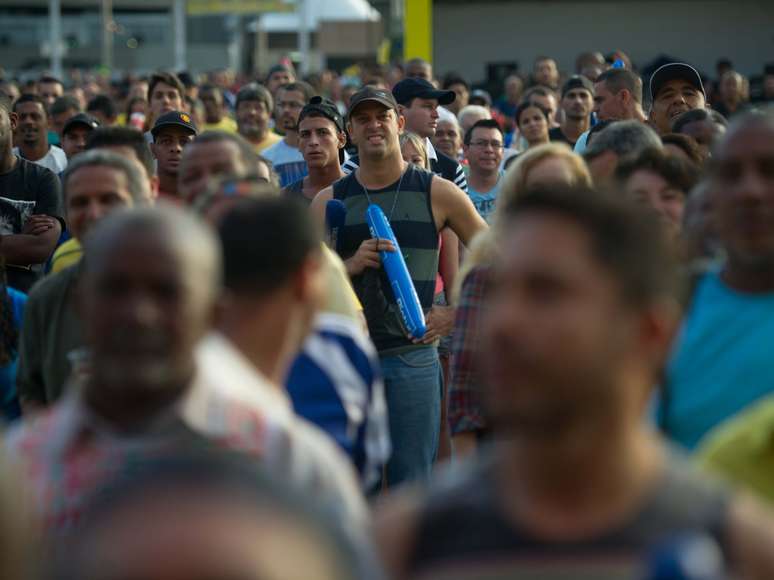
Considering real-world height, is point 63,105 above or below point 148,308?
above

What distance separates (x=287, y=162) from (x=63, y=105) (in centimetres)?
427

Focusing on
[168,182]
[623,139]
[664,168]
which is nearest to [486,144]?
[168,182]

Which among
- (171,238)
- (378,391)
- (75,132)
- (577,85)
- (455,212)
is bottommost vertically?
(378,391)

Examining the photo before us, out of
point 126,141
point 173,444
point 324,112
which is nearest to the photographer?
point 173,444

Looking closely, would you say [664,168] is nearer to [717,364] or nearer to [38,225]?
[717,364]

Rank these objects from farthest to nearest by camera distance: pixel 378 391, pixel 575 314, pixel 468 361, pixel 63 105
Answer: pixel 63 105
pixel 468 361
pixel 378 391
pixel 575 314

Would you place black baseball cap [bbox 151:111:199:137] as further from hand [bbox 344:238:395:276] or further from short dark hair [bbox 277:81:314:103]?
short dark hair [bbox 277:81:314:103]

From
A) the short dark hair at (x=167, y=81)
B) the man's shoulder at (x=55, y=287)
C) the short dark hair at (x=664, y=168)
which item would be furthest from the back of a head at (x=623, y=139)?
the short dark hair at (x=167, y=81)

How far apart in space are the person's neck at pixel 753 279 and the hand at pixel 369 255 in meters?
3.41

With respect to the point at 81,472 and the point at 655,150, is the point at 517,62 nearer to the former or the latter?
the point at 655,150

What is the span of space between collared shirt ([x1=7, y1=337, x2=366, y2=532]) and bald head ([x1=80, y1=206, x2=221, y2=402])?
0.07m

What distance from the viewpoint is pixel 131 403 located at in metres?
2.97

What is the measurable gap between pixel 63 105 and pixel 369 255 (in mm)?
8279

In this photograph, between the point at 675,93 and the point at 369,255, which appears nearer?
the point at 369,255
